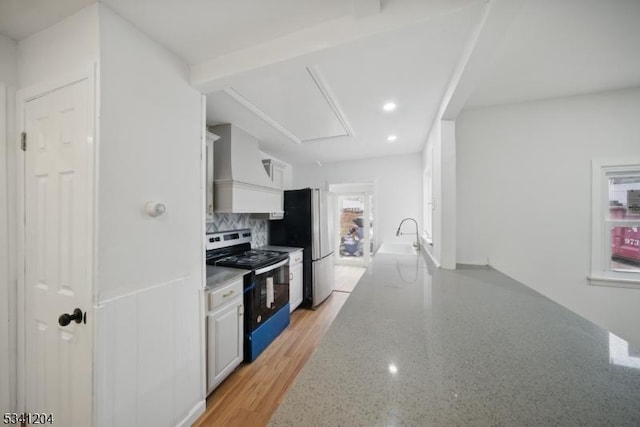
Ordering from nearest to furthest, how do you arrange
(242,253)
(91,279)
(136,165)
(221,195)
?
(91,279) < (136,165) < (221,195) < (242,253)

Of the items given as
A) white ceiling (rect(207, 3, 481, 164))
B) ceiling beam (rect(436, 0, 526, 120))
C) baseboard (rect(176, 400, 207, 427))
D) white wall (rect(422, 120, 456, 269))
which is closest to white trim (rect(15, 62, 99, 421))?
white ceiling (rect(207, 3, 481, 164))

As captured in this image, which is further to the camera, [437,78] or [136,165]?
[437,78]

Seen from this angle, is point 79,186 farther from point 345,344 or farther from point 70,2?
point 345,344

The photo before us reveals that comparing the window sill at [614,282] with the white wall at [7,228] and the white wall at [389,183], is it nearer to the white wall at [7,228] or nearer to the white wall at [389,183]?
the white wall at [389,183]

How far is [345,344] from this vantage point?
0.81 m

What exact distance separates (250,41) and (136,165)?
0.90 m

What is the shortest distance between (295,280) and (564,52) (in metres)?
3.15

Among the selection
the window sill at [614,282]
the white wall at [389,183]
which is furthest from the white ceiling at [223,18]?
the white wall at [389,183]

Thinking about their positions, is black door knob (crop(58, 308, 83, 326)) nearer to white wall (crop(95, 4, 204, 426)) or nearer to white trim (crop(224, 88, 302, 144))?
white wall (crop(95, 4, 204, 426))

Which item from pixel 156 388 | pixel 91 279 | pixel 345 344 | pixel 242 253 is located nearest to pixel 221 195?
pixel 242 253

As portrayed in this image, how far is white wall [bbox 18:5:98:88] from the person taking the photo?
40.1 inches

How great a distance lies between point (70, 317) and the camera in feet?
3.35

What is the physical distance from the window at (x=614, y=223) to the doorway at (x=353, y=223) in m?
3.16

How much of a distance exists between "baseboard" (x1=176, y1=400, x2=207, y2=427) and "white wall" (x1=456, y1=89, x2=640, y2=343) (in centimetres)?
234
